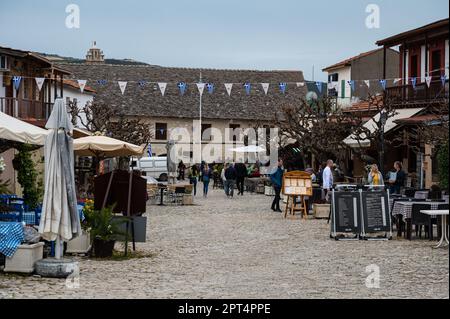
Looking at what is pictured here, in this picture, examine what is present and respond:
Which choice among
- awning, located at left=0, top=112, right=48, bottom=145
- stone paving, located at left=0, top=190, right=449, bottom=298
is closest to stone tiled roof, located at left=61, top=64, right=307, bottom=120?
stone paving, located at left=0, top=190, right=449, bottom=298

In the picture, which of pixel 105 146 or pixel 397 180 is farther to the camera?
pixel 397 180

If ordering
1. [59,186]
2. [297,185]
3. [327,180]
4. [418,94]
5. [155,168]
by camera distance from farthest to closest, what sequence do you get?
[155,168] < [418,94] < [327,180] < [297,185] < [59,186]

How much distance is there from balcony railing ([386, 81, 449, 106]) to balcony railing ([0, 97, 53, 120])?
1427 centimetres

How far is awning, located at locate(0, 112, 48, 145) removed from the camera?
15.6m

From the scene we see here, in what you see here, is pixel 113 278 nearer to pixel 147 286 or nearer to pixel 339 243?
pixel 147 286

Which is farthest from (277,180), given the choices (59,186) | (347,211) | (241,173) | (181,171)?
(181,171)

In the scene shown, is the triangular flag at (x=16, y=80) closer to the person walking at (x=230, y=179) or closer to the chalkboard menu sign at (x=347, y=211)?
the person walking at (x=230, y=179)

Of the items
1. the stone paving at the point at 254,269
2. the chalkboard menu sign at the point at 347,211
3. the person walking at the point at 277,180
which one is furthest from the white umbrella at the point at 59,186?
the person walking at the point at 277,180

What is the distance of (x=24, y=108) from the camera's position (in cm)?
3656

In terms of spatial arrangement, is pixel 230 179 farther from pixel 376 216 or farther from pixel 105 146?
pixel 376 216

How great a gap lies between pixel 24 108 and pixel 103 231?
22.3 metres

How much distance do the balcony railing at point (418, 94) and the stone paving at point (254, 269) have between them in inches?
520

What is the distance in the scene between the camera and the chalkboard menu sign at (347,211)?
1902 centimetres
